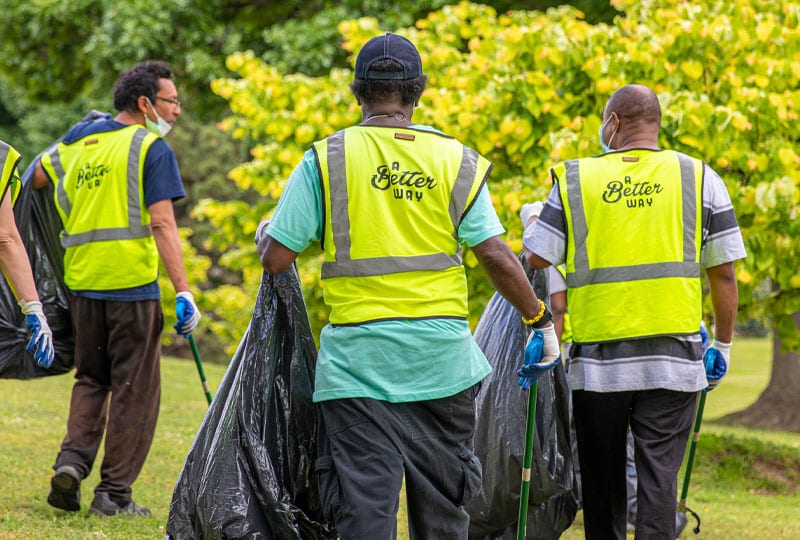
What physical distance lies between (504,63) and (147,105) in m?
3.23

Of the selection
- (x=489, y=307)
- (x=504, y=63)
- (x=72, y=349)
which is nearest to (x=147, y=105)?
(x=72, y=349)

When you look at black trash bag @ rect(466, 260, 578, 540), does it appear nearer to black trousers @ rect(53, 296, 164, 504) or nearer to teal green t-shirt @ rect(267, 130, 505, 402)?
teal green t-shirt @ rect(267, 130, 505, 402)

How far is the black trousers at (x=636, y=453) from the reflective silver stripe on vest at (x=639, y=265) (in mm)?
410

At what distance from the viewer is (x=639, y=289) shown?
4.00 meters

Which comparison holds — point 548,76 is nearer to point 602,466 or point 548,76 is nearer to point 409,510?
point 602,466

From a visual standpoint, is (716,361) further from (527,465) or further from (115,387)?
(115,387)

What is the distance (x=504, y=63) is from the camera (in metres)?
7.94

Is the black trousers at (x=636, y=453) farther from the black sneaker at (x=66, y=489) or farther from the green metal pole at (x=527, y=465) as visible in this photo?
the black sneaker at (x=66, y=489)

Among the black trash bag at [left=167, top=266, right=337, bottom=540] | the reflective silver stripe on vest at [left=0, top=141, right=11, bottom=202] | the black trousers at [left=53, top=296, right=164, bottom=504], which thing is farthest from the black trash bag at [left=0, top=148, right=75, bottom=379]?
the black trash bag at [left=167, top=266, right=337, bottom=540]

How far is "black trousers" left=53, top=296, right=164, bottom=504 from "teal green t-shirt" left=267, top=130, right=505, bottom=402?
2179 millimetres

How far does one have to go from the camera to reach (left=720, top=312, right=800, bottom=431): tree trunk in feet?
43.7

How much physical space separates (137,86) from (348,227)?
8.48ft

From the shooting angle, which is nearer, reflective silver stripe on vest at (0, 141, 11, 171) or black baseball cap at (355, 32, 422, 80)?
black baseball cap at (355, 32, 422, 80)

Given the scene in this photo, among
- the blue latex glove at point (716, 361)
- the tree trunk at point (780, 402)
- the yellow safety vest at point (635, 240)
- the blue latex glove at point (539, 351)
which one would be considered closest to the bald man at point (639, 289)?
the yellow safety vest at point (635, 240)
